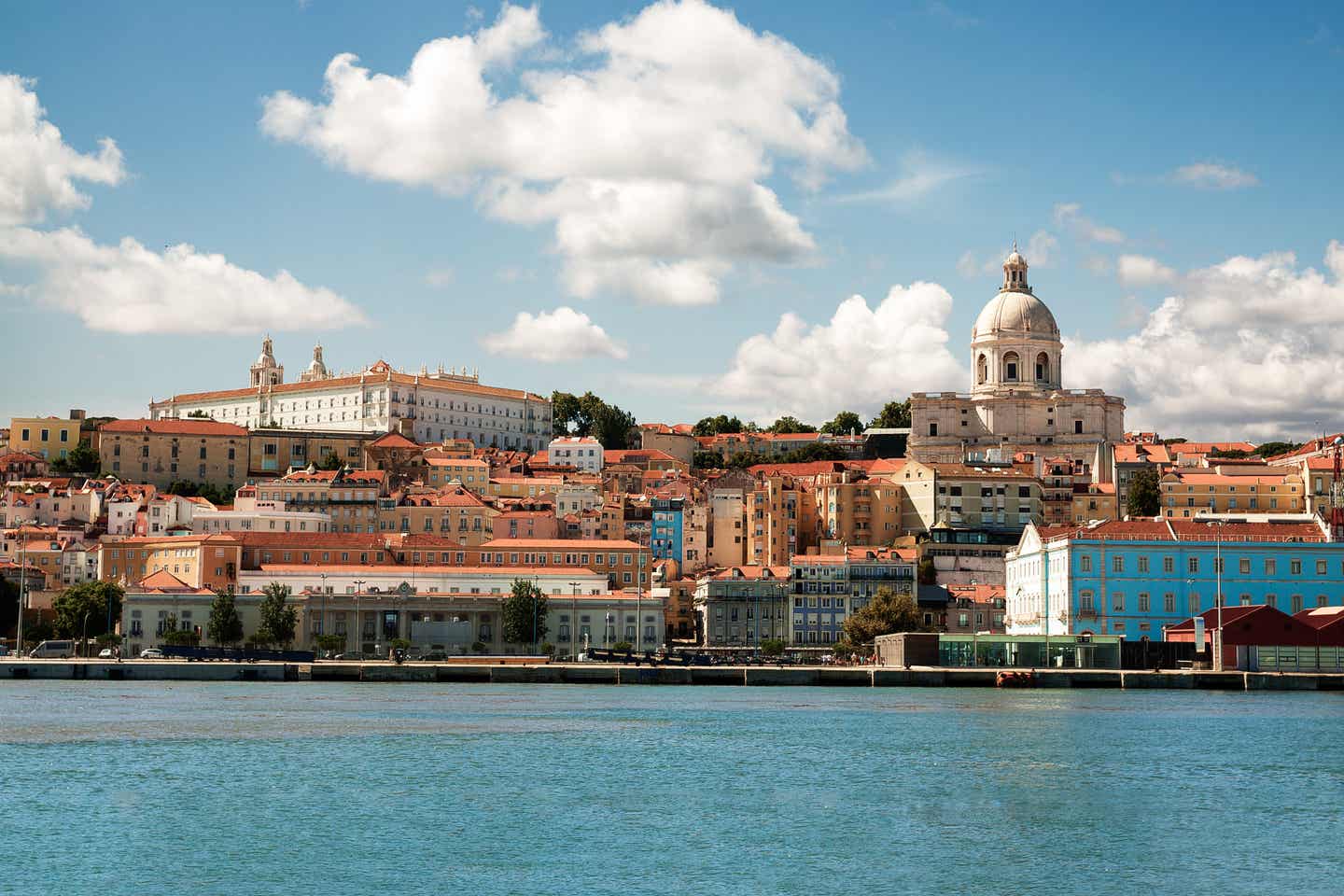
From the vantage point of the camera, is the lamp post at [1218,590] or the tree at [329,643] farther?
the tree at [329,643]

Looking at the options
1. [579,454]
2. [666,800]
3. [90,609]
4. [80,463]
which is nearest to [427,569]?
[90,609]

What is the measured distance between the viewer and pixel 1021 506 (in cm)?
11431

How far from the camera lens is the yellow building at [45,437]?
469ft

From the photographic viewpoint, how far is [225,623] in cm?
8638

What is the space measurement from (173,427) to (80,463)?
7.47 m

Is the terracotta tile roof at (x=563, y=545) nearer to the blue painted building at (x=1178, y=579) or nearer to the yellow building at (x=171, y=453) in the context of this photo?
the blue painted building at (x=1178, y=579)

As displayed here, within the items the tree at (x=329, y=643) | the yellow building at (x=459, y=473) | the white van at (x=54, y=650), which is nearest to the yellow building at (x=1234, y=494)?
the yellow building at (x=459, y=473)

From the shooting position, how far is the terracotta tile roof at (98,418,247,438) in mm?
138250

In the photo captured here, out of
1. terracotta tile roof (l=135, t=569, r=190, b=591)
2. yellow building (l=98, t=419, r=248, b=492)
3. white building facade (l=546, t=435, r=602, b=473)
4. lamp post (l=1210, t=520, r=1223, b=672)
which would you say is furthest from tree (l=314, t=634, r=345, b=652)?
white building facade (l=546, t=435, r=602, b=473)

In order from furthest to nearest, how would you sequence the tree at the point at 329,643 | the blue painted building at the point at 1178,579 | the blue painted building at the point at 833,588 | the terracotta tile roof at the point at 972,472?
1. the terracotta tile roof at the point at 972,472
2. the blue painted building at the point at 833,588
3. the tree at the point at 329,643
4. the blue painted building at the point at 1178,579

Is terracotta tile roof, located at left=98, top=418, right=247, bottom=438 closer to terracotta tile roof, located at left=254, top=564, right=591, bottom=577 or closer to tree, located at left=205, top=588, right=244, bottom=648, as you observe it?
terracotta tile roof, located at left=254, top=564, right=591, bottom=577

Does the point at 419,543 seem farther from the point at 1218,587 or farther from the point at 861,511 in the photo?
the point at 1218,587

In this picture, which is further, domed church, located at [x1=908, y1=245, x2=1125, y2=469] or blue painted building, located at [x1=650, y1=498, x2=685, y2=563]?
domed church, located at [x1=908, y1=245, x2=1125, y2=469]

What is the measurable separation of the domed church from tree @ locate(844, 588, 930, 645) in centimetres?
4445
